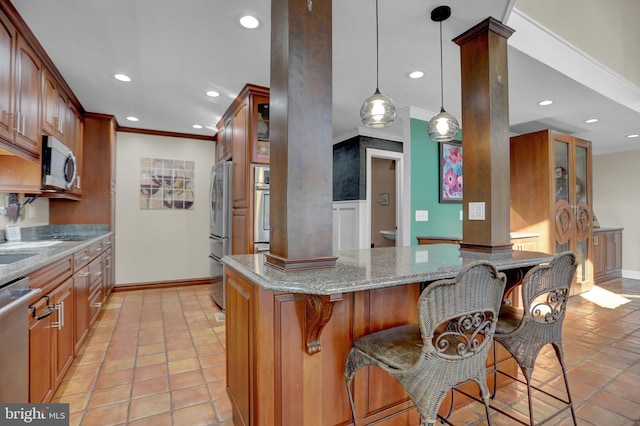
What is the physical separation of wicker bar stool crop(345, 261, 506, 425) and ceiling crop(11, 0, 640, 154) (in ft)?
5.66

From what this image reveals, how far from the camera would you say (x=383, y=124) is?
2.08 m

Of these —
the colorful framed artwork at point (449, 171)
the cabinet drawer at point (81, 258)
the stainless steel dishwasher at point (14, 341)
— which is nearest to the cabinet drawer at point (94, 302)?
the cabinet drawer at point (81, 258)

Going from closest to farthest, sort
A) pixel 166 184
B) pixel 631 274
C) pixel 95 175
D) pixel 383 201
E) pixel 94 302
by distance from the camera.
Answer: pixel 94 302 → pixel 95 175 → pixel 166 184 → pixel 631 274 → pixel 383 201

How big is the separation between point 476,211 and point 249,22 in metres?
1.98

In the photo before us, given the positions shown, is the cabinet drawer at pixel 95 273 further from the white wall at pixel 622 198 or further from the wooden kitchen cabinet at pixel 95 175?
the white wall at pixel 622 198

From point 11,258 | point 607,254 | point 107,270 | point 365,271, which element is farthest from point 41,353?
point 607,254

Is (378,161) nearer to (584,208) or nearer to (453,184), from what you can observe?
(453,184)

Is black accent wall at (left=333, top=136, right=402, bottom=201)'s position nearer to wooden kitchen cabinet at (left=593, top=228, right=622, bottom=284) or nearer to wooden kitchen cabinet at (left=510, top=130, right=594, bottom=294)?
wooden kitchen cabinet at (left=510, top=130, right=594, bottom=294)

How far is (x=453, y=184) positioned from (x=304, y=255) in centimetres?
339

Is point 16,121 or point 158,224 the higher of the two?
point 16,121

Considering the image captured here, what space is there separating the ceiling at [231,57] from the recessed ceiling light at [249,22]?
44 mm

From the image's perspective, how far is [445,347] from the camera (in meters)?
1.19

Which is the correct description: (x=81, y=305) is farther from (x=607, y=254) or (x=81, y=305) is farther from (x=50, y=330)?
(x=607, y=254)

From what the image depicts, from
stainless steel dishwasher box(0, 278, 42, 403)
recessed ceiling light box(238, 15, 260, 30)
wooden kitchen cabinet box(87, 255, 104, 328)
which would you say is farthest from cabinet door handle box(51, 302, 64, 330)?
recessed ceiling light box(238, 15, 260, 30)
